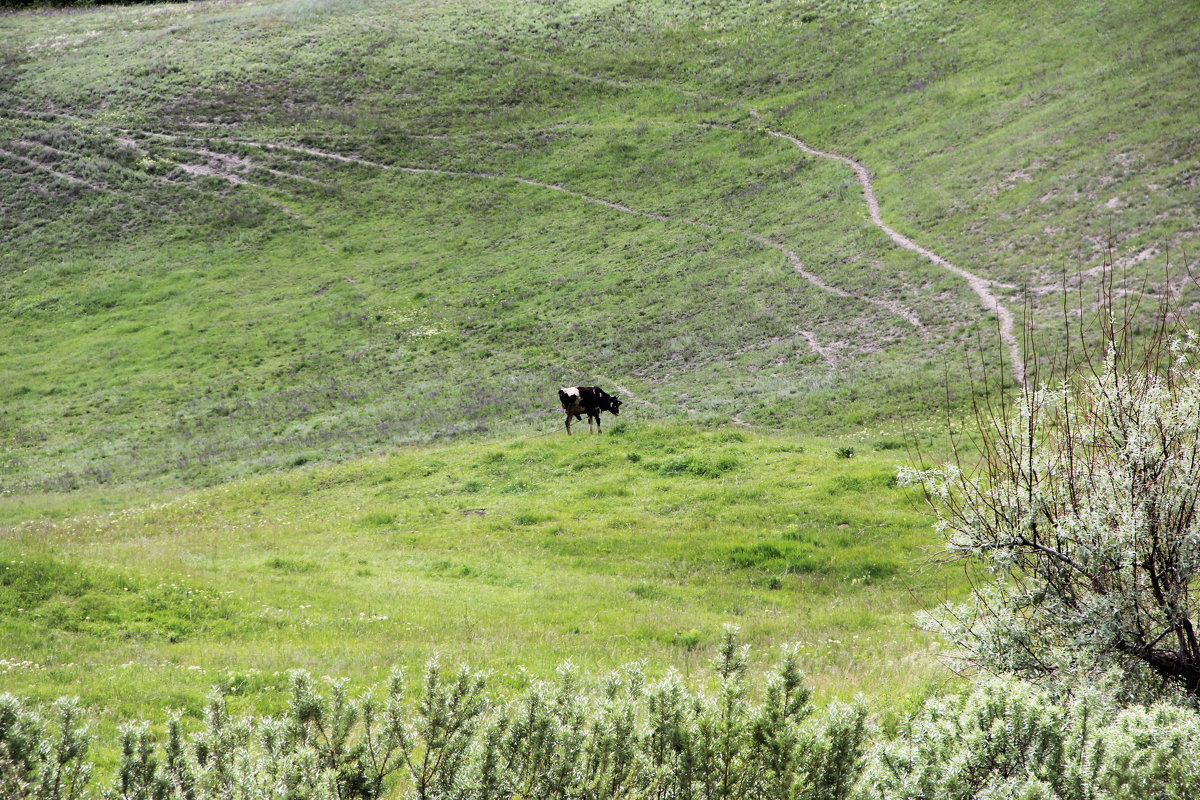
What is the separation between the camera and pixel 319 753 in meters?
5.38

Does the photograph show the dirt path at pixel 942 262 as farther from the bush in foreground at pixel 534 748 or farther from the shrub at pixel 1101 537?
the bush in foreground at pixel 534 748

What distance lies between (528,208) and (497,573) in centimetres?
5533

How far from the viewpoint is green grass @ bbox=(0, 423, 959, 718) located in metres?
11.7

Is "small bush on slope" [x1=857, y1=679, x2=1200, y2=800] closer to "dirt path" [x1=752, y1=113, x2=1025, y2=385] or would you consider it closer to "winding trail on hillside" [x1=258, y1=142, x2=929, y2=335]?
"dirt path" [x1=752, y1=113, x2=1025, y2=385]

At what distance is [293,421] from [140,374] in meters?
17.1

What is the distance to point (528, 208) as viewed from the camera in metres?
69.6

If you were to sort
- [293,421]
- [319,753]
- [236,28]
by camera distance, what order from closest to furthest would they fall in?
[319,753] → [293,421] → [236,28]

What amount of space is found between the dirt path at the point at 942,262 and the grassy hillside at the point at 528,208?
0.76 m

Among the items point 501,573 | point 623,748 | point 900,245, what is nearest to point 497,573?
point 501,573

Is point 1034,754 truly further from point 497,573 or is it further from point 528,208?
point 528,208

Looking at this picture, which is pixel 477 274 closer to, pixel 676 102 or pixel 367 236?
pixel 367 236

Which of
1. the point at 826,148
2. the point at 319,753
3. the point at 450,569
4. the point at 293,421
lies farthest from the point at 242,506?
the point at 826,148

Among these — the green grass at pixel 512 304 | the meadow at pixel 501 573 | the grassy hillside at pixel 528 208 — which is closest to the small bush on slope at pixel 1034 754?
the meadow at pixel 501 573

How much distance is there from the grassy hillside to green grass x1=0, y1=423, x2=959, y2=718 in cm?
784
